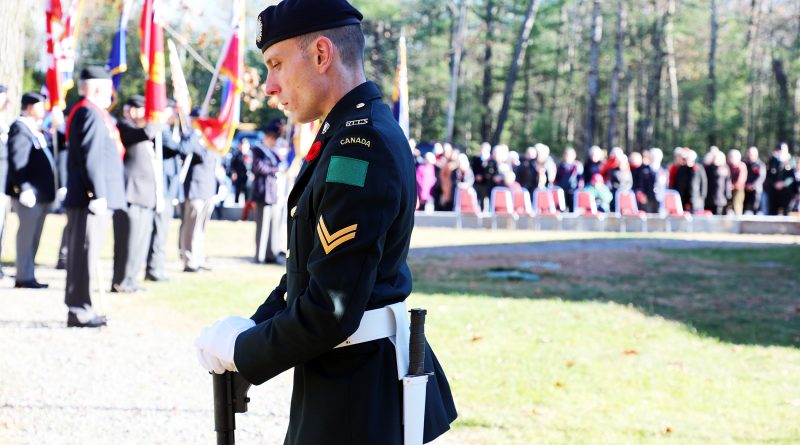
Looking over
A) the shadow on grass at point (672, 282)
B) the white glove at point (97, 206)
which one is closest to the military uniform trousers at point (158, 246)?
the shadow on grass at point (672, 282)

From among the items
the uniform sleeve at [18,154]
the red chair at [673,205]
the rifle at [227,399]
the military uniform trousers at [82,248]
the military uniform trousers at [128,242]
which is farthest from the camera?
the red chair at [673,205]

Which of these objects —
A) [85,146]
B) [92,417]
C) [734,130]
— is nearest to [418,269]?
[85,146]

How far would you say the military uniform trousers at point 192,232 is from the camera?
12836mm

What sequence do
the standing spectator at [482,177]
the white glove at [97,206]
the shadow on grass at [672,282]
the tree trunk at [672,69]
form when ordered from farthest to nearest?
1. the tree trunk at [672,69]
2. the standing spectator at [482,177]
3. the shadow on grass at [672,282]
4. the white glove at [97,206]

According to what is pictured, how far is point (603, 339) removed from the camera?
838 centimetres

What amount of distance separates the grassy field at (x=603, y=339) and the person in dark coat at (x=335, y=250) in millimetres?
3084

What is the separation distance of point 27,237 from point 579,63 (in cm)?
4989

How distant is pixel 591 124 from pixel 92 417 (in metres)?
37.9

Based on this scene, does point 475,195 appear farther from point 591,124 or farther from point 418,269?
point 591,124

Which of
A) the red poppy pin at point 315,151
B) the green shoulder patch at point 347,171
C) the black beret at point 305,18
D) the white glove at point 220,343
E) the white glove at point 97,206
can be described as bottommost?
the white glove at point 220,343

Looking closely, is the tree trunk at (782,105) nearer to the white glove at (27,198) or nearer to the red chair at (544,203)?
the red chair at (544,203)

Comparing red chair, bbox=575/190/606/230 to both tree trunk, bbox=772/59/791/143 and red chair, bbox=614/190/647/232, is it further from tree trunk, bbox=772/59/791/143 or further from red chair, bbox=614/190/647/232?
tree trunk, bbox=772/59/791/143

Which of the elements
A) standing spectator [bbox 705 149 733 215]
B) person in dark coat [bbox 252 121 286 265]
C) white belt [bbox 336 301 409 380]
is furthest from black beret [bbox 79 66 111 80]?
standing spectator [bbox 705 149 733 215]

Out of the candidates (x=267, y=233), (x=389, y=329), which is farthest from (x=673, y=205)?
(x=389, y=329)
